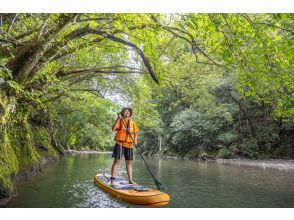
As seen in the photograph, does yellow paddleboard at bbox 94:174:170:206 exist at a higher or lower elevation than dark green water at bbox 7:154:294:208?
higher

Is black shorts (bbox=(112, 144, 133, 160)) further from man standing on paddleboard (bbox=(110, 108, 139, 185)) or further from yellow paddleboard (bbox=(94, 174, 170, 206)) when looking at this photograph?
yellow paddleboard (bbox=(94, 174, 170, 206))

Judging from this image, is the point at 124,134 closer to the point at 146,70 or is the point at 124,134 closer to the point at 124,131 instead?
the point at 124,131

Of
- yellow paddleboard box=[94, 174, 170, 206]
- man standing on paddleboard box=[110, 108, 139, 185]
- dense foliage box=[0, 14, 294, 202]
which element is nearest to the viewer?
yellow paddleboard box=[94, 174, 170, 206]

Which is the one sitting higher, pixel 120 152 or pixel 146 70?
pixel 146 70

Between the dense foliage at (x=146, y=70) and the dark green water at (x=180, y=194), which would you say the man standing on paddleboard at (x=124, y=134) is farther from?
the dense foliage at (x=146, y=70)

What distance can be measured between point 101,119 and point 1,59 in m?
17.8

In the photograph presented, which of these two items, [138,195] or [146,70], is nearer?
[138,195]

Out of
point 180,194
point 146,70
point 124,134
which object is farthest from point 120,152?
point 146,70

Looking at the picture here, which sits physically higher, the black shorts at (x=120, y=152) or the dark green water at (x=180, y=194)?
the black shorts at (x=120, y=152)

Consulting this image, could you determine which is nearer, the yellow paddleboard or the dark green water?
the yellow paddleboard

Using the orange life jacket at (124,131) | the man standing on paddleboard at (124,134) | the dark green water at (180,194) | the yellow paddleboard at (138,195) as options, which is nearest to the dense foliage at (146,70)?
the dark green water at (180,194)

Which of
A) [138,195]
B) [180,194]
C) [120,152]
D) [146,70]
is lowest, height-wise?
[180,194]

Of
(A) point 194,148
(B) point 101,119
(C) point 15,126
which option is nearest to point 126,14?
(C) point 15,126

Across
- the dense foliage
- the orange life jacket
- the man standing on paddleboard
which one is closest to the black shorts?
the man standing on paddleboard
